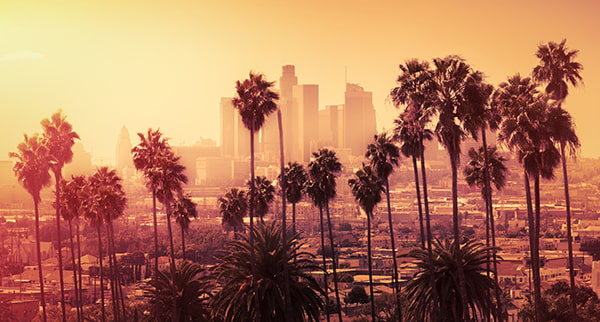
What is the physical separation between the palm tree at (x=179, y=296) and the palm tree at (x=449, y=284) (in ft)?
45.2

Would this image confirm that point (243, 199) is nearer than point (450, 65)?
No

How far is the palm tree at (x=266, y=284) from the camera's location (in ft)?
131

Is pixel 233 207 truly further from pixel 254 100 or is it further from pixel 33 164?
pixel 254 100

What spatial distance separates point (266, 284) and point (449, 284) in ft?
33.6

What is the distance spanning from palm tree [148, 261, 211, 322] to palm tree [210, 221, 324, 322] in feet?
11.5

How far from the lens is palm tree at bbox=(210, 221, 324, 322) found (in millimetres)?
39812

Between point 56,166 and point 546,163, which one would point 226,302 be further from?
point 56,166

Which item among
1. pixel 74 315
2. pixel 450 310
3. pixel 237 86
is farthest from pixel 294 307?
pixel 74 315

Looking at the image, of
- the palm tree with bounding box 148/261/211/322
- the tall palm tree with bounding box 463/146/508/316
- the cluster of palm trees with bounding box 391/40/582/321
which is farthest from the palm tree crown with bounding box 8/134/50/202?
the tall palm tree with bounding box 463/146/508/316

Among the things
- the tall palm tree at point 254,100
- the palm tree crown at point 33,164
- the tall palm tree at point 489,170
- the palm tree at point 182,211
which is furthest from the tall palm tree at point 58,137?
the tall palm tree at point 489,170

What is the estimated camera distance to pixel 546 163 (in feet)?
135

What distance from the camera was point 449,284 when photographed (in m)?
38.6

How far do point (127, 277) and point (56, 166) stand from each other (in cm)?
10799

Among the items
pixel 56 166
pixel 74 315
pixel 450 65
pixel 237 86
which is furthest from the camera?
pixel 74 315
